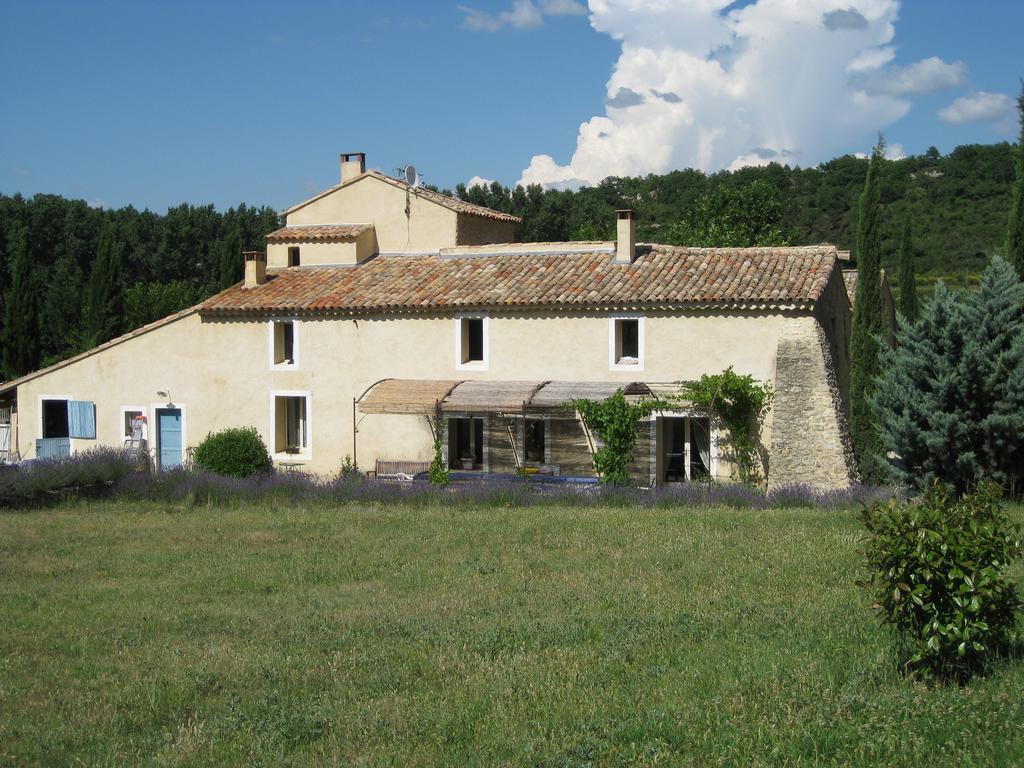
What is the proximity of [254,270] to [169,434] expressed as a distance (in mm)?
4704

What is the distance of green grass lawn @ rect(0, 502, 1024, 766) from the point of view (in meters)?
6.31

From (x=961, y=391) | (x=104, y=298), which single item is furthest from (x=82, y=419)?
(x=961, y=391)

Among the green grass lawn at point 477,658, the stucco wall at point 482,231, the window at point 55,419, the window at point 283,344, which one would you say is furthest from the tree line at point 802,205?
the green grass lawn at point 477,658

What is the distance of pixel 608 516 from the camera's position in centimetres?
1641

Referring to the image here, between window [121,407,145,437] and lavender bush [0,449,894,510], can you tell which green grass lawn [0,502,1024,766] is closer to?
lavender bush [0,449,894,510]

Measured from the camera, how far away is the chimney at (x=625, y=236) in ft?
74.6

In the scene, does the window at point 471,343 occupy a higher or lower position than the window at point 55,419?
higher

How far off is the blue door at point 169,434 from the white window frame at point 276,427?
8.82 feet

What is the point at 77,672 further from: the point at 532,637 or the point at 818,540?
the point at 818,540

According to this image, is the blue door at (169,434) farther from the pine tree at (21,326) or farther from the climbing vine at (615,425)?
the pine tree at (21,326)

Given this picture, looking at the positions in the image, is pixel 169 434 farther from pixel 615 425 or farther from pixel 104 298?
pixel 104 298

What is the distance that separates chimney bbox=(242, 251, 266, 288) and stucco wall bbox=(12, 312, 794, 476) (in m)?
1.53

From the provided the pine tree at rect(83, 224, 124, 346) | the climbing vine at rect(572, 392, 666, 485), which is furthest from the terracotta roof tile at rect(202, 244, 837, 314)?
the pine tree at rect(83, 224, 124, 346)

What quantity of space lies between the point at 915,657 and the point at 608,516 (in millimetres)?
9536
